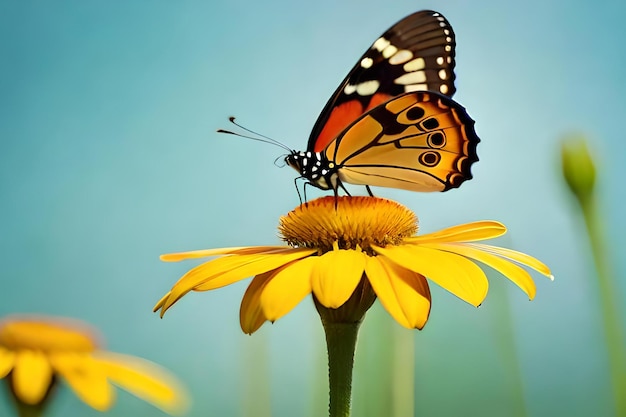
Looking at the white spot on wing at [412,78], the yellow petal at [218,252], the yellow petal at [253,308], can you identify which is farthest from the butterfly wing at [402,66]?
the yellow petal at [253,308]

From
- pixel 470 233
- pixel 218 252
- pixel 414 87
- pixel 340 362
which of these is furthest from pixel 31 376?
pixel 414 87

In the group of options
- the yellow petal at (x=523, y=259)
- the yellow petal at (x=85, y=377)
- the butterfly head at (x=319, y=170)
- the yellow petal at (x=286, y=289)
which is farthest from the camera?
the butterfly head at (x=319, y=170)

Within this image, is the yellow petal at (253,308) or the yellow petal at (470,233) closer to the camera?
the yellow petal at (253,308)

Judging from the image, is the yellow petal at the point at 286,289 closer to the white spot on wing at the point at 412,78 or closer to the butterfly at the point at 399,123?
the butterfly at the point at 399,123

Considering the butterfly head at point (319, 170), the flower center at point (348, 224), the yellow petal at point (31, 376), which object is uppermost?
the butterfly head at point (319, 170)

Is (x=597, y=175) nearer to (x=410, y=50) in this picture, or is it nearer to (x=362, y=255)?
(x=410, y=50)

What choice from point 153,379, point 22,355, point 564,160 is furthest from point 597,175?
point 22,355

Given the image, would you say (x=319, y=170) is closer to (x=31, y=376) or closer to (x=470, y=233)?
(x=470, y=233)

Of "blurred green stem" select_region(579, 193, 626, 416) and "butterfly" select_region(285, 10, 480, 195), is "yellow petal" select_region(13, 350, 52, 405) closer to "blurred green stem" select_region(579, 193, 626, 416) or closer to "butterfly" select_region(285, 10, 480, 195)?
"butterfly" select_region(285, 10, 480, 195)
